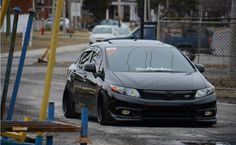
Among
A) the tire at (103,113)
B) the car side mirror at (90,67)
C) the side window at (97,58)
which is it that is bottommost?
the tire at (103,113)

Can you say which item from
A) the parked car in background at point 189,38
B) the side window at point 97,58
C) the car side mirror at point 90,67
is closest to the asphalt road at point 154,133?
the car side mirror at point 90,67

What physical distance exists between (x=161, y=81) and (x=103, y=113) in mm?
1098

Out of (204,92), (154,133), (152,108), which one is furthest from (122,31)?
(154,133)

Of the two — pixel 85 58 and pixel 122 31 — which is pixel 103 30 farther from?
pixel 85 58

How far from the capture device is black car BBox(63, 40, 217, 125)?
12164 mm

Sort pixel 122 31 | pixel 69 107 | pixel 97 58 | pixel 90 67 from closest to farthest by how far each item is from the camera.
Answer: pixel 90 67 → pixel 97 58 → pixel 69 107 → pixel 122 31

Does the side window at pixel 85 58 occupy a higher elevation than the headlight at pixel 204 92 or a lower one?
higher

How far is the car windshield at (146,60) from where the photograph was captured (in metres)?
13.1

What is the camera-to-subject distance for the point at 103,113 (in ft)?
40.9

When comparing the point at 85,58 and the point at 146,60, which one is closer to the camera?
the point at 146,60

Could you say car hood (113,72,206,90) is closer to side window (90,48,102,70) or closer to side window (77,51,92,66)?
side window (90,48,102,70)

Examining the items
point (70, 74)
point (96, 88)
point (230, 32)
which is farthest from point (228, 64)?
point (96, 88)

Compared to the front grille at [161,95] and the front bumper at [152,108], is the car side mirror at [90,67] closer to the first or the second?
the front bumper at [152,108]

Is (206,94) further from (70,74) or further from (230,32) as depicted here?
(230,32)
